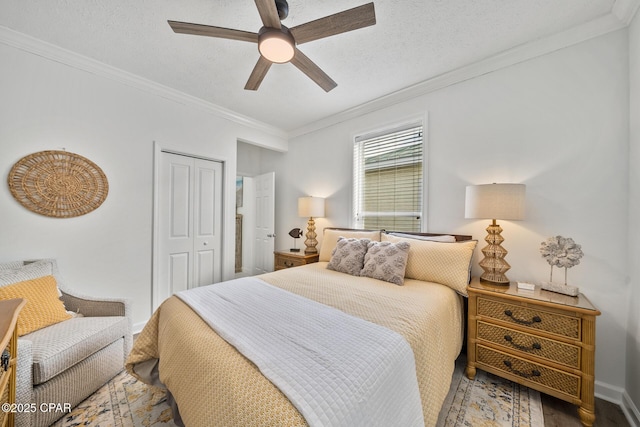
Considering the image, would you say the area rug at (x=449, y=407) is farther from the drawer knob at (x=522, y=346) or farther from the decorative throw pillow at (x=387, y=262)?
the decorative throw pillow at (x=387, y=262)

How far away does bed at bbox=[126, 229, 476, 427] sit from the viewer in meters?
0.83

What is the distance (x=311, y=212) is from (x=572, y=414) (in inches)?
112

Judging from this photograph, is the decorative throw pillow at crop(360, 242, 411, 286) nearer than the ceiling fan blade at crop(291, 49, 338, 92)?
No

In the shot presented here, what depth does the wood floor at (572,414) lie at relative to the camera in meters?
1.48

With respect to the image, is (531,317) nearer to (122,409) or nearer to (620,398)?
(620,398)

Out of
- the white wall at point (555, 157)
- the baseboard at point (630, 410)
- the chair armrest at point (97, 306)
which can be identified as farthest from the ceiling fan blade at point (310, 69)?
the baseboard at point (630, 410)

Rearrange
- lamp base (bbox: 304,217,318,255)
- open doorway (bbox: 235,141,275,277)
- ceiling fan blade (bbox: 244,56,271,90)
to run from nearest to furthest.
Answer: ceiling fan blade (bbox: 244,56,271,90) → lamp base (bbox: 304,217,318,255) → open doorway (bbox: 235,141,275,277)

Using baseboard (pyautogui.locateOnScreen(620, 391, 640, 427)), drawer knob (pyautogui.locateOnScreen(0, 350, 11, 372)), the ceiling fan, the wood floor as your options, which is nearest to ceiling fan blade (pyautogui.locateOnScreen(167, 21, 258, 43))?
the ceiling fan

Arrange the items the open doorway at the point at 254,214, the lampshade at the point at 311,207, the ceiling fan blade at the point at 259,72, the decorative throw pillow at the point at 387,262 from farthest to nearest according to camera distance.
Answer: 1. the open doorway at the point at 254,214
2. the lampshade at the point at 311,207
3. the decorative throw pillow at the point at 387,262
4. the ceiling fan blade at the point at 259,72

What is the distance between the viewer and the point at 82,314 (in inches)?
76.3

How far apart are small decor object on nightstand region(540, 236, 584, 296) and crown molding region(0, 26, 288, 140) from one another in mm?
3658

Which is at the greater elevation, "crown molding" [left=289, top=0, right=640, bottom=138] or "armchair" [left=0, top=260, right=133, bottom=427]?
"crown molding" [left=289, top=0, right=640, bottom=138]

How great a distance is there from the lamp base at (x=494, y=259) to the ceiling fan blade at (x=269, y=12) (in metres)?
2.18

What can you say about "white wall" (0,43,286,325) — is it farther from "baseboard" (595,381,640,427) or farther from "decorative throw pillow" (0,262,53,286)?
"baseboard" (595,381,640,427)
